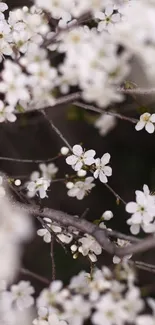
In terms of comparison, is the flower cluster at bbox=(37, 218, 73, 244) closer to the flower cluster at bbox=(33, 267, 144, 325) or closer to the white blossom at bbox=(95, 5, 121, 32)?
the flower cluster at bbox=(33, 267, 144, 325)

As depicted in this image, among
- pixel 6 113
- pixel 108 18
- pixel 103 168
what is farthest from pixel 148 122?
pixel 6 113

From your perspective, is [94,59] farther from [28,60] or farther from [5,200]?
[5,200]

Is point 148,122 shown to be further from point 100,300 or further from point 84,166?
point 100,300

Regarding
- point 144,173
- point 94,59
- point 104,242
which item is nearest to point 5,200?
point 104,242

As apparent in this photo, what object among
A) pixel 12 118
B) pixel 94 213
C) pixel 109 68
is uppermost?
pixel 94 213

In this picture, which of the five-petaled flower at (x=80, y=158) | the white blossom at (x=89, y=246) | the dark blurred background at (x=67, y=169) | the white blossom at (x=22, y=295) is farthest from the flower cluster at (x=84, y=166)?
the dark blurred background at (x=67, y=169)

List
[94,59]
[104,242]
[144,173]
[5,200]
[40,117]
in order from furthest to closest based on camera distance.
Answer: [144,173] → [40,117] → [5,200] → [104,242] → [94,59]

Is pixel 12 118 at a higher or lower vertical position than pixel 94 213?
lower

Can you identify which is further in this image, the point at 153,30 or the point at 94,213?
the point at 94,213

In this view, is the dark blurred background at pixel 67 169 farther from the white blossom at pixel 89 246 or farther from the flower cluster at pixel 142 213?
the flower cluster at pixel 142 213
